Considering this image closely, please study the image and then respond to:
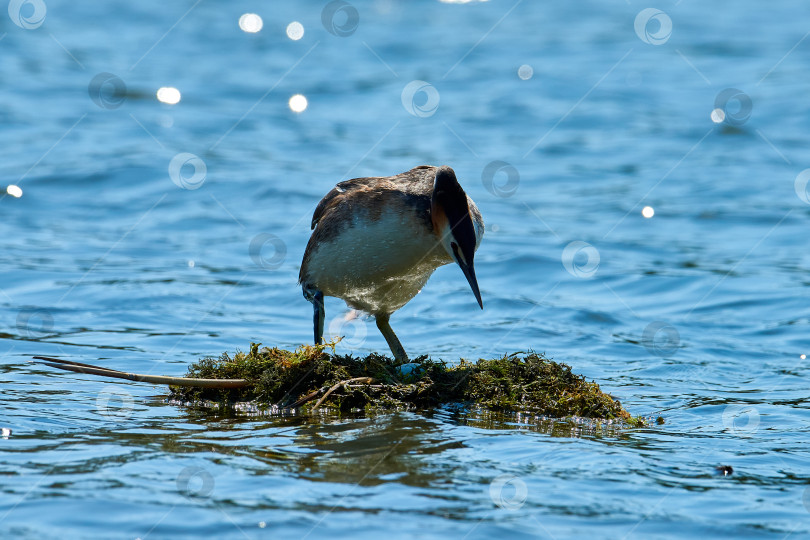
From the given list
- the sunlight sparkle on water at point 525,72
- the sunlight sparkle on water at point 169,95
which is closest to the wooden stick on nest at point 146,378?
the sunlight sparkle on water at point 169,95

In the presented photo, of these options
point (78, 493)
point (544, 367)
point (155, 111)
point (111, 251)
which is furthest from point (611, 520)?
point (155, 111)

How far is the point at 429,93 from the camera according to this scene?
90.0 feet

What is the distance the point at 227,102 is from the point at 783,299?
16734 mm

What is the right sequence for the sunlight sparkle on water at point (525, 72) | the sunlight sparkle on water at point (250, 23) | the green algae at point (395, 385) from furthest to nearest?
the sunlight sparkle on water at point (250, 23) → the sunlight sparkle on water at point (525, 72) → the green algae at point (395, 385)

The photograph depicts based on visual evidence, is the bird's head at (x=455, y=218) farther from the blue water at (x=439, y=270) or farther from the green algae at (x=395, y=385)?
the blue water at (x=439, y=270)

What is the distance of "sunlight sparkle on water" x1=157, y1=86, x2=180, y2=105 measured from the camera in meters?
26.4

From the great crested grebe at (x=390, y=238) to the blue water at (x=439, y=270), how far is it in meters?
1.48

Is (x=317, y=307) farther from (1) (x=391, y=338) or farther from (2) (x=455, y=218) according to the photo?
(2) (x=455, y=218)

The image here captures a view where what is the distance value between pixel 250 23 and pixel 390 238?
26705 mm

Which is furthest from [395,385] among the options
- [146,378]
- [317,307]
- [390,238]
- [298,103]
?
[298,103]

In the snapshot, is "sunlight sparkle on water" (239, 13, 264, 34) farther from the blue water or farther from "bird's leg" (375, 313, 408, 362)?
"bird's leg" (375, 313, 408, 362)

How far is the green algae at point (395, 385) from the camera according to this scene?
8.22 meters

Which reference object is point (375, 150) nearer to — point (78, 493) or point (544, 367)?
point (544, 367)

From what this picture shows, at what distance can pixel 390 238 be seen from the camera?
875 centimetres
